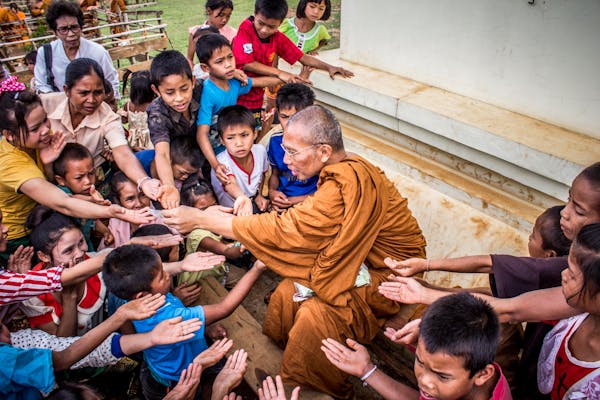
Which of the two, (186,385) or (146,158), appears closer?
(186,385)

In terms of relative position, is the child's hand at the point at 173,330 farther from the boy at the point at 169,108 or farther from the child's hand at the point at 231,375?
the boy at the point at 169,108

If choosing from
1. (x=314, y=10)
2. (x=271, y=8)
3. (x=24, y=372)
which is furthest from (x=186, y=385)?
(x=314, y=10)

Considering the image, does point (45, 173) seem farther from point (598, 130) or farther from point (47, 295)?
point (598, 130)

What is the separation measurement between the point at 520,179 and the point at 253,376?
248 cm

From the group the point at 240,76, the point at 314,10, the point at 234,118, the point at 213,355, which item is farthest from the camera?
the point at 314,10

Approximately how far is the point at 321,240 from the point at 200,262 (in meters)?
0.82

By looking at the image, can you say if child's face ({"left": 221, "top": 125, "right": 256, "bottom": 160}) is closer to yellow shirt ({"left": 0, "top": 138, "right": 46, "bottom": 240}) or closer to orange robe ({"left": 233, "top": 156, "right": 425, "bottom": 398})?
orange robe ({"left": 233, "top": 156, "right": 425, "bottom": 398})

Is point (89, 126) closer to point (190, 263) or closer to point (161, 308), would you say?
point (190, 263)

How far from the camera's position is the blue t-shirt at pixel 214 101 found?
12.4ft

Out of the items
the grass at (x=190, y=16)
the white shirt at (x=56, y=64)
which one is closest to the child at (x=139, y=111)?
the white shirt at (x=56, y=64)

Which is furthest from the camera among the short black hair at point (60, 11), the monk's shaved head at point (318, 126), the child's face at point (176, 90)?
the short black hair at point (60, 11)

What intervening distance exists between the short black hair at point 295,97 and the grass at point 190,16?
8.36 meters

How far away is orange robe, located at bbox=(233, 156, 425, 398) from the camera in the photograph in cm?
264

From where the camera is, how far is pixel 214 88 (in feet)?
12.5
